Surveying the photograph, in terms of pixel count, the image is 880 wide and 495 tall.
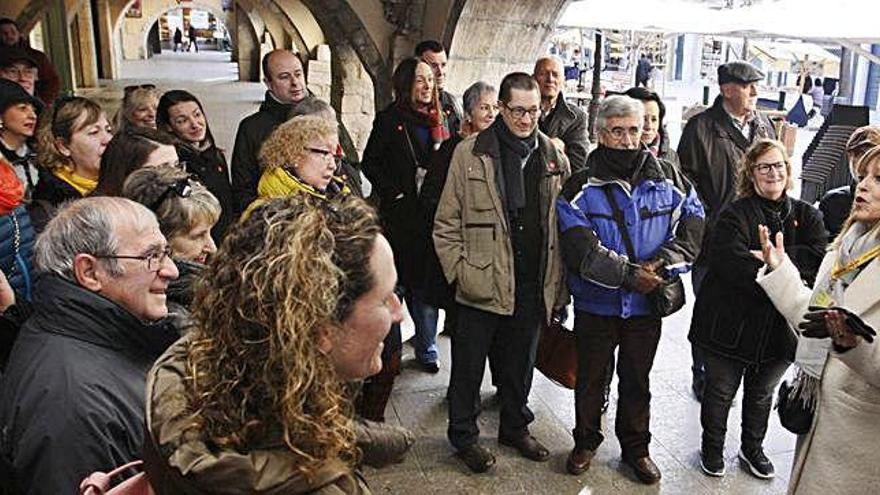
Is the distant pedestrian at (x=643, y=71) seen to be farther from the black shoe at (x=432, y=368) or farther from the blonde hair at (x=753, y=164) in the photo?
the blonde hair at (x=753, y=164)

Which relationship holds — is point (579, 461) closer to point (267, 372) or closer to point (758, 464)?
point (758, 464)

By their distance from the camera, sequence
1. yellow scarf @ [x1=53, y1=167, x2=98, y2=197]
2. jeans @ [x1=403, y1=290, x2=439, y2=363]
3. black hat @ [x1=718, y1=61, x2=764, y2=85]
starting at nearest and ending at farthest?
yellow scarf @ [x1=53, y1=167, x2=98, y2=197]
black hat @ [x1=718, y1=61, x2=764, y2=85]
jeans @ [x1=403, y1=290, x2=439, y2=363]

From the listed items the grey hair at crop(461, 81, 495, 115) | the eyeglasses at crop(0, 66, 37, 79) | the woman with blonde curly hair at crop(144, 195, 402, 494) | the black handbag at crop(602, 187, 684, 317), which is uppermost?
the eyeglasses at crop(0, 66, 37, 79)

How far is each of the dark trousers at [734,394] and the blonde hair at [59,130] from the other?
2736mm

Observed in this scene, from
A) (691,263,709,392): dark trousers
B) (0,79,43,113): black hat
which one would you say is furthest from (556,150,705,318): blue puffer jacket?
(0,79,43,113): black hat

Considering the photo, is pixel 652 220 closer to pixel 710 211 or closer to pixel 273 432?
pixel 710 211

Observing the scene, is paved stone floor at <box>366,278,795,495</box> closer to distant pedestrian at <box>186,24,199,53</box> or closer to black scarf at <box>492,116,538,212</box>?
black scarf at <box>492,116,538,212</box>

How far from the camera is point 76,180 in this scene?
110 inches

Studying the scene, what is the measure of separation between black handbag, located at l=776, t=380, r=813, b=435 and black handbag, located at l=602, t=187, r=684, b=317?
0.65 m

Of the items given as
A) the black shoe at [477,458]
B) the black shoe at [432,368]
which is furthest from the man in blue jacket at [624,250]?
the black shoe at [432,368]

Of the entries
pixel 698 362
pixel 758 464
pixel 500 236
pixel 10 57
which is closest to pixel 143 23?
pixel 10 57

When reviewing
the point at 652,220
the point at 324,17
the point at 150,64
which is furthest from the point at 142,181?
the point at 150,64

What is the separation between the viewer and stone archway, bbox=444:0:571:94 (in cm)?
565

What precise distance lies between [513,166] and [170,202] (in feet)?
4.72
